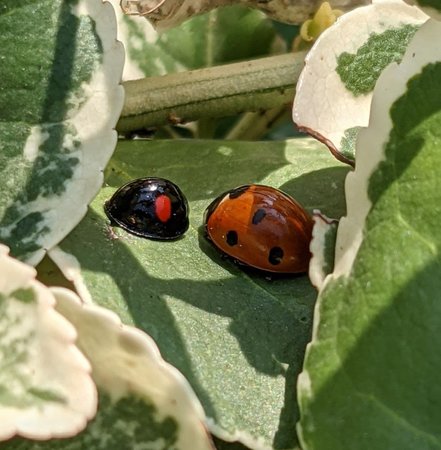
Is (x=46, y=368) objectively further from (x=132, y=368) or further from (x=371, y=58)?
(x=371, y=58)

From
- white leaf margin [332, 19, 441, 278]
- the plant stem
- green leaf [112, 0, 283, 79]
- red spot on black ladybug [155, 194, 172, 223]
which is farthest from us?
green leaf [112, 0, 283, 79]

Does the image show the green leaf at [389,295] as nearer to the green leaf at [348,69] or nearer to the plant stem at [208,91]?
the green leaf at [348,69]

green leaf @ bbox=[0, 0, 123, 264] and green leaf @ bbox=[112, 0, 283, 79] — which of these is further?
green leaf @ bbox=[112, 0, 283, 79]

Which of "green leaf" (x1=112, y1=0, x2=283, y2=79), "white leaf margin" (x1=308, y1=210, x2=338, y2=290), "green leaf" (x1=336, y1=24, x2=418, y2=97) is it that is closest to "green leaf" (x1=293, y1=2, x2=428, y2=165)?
"green leaf" (x1=336, y1=24, x2=418, y2=97)

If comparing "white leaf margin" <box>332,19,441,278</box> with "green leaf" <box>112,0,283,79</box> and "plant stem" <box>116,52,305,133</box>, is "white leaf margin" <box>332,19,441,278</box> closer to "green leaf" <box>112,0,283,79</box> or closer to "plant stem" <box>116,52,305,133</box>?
"plant stem" <box>116,52,305,133</box>

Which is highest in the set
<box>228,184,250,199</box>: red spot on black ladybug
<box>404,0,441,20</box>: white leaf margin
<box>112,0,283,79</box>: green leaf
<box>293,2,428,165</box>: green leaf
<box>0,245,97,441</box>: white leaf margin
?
<box>404,0,441,20</box>: white leaf margin

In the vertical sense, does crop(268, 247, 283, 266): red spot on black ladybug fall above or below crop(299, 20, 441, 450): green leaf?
below

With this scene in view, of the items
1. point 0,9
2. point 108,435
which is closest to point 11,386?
point 108,435

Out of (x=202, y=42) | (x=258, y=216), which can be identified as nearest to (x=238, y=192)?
(x=258, y=216)
